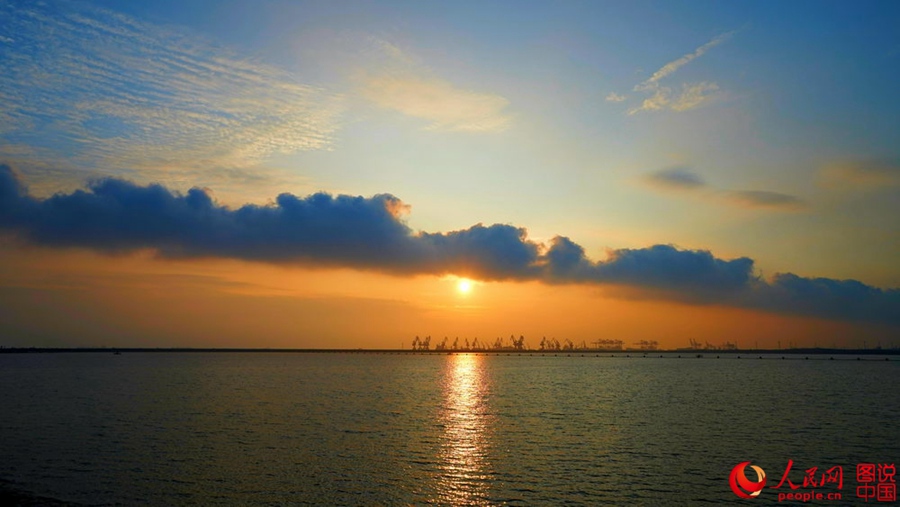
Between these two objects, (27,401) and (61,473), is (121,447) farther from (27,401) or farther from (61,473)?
(27,401)

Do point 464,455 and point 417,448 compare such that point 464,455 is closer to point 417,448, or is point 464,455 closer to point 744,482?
point 417,448

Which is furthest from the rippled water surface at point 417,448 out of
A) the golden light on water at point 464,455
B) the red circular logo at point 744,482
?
the red circular logo at point 744,482

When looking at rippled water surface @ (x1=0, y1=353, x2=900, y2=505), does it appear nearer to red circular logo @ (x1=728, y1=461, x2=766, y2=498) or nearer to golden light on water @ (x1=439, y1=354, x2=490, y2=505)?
golden light on water @ (x1=439, y1=354, x2=490, y2=505)

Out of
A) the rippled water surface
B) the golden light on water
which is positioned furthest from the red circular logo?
the golden light on water

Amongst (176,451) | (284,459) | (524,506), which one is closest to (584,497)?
(524,506)

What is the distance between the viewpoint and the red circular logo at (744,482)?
4538cm

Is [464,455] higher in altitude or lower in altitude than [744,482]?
lower

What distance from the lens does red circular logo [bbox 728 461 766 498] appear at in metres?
45.4

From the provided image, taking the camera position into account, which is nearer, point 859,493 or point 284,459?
point 859,493

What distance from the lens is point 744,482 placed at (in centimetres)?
4819

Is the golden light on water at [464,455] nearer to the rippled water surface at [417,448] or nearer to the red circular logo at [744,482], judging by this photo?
the rippled water surface at [417,448]

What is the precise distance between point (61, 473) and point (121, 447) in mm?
12069

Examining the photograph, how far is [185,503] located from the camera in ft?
139

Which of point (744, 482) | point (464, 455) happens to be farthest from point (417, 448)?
point (744, 482)
